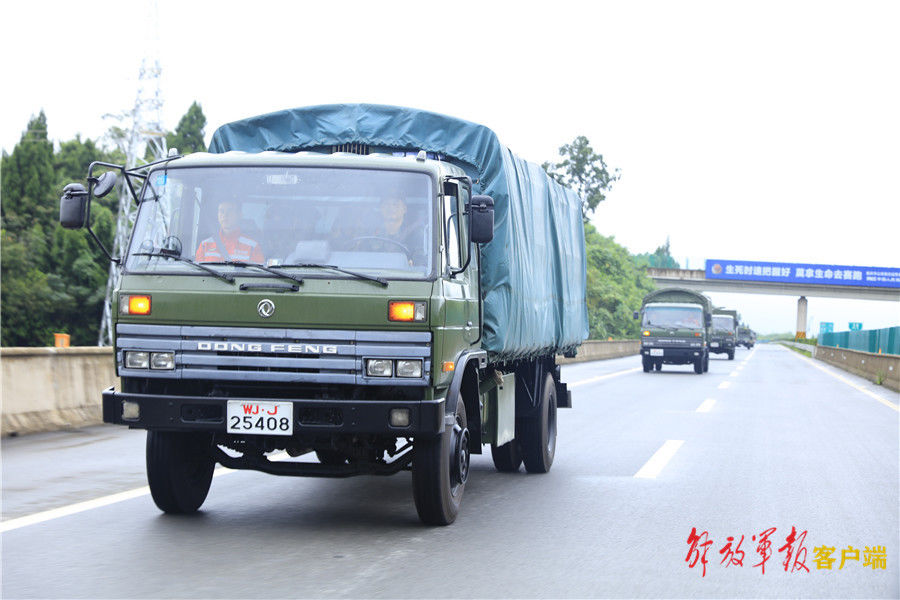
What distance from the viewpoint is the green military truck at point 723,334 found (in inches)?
2215

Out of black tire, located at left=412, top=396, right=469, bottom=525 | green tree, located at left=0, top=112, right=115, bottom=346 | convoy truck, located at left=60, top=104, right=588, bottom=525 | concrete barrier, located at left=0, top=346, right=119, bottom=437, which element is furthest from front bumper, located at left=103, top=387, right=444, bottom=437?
green tree, located at left=0, top=112, right=115, bottom=346

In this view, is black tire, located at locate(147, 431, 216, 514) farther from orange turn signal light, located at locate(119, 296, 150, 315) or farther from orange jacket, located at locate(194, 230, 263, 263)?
orange jacket, located at locate(194, 230, 263, 263)

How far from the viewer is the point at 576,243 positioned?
1262 cm

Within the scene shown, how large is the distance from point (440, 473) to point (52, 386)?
7342 mm

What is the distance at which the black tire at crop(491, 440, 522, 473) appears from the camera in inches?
409

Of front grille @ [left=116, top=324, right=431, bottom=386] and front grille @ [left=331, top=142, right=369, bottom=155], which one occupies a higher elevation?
front grille @ [left=331, top=142, right=369, bottom=155]

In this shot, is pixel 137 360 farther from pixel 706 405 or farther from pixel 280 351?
pixel 706 405

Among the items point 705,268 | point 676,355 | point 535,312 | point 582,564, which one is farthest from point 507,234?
point 705,268

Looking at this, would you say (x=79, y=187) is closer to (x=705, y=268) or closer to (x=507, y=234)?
(x=507, y=234)

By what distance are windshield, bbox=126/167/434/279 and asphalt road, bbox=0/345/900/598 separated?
1.67 m

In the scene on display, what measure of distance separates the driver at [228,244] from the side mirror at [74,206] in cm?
76

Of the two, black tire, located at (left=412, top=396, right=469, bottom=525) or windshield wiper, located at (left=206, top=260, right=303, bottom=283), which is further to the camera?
black tire, located at (left=412, top=396, right=469, bottom=525)

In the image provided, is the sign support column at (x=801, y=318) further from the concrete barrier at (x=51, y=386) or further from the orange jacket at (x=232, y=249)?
the orange jacket at (x=232, y=249)

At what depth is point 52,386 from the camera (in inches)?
505
